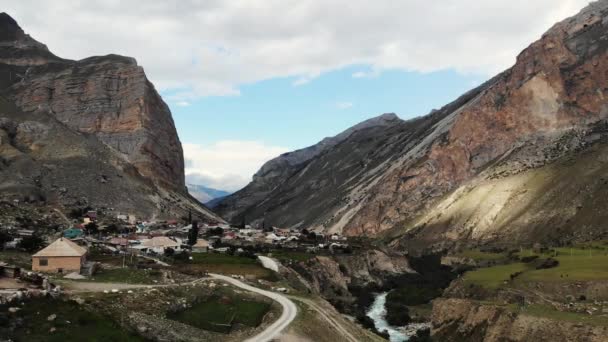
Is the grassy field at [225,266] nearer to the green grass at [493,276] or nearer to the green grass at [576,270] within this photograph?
the green grass at [493,276]

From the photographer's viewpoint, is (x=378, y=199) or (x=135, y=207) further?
(x=378, y=199)

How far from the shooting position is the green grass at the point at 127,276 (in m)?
44.3

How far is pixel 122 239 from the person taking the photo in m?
77.3

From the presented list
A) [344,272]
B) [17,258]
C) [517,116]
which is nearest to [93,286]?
[17,258]

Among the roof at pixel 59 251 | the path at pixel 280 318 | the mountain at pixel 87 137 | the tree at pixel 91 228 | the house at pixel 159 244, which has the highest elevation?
the mountain at pixel 87 137

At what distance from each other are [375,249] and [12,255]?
76.5m

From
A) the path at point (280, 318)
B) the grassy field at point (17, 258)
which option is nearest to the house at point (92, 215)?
the grassy field at point (17, 258)

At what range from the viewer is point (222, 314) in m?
39.8

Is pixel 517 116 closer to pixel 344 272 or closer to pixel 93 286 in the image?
pixel 344 272

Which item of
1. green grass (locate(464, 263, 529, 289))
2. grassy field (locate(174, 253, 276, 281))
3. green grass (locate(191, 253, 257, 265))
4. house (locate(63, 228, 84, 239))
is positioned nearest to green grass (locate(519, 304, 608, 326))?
green grass (locate(464, 263, 529, 289))

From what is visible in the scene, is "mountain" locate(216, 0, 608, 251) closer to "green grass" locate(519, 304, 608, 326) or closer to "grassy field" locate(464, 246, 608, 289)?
"grassy field" locate(464, 246, 608, 289)

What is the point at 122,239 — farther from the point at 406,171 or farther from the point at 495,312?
the point at 406,171

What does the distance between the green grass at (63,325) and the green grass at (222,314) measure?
21.3 ft

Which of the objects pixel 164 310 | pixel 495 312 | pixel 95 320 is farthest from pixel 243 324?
pixel 495 312
